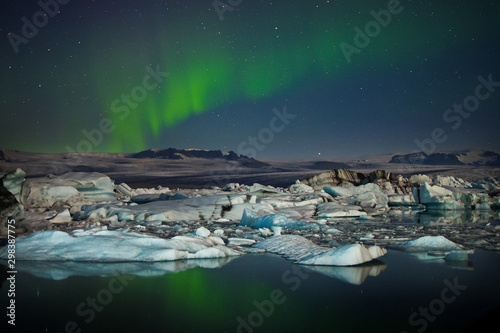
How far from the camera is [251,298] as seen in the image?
551cm

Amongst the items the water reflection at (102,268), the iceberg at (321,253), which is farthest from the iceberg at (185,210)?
the water reflection at (102,268)

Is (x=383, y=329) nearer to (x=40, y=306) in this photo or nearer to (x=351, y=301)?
(x=351, y=301)

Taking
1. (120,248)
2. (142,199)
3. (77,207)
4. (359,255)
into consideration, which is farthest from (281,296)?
(142,199)

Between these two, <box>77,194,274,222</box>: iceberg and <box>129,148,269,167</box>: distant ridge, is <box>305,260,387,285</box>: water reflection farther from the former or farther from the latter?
<box>129,148,269,167</box>: distant ridge

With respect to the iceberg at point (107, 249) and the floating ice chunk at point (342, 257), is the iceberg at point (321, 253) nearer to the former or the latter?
the floating ice chunk at point (342, 257)

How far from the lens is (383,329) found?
171 inches

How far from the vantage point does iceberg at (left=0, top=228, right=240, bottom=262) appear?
24.9ft

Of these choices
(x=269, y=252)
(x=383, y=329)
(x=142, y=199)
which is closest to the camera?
(x=383, y=329)

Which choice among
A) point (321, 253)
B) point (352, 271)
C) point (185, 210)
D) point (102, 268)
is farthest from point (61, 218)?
point (352, 271)

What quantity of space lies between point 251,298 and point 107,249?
3737mm

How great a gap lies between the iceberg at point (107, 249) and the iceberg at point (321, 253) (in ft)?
3.88

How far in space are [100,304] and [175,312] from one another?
1116 millimetres

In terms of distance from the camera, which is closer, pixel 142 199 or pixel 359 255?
pixel 359 255

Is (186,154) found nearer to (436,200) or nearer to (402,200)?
(402,200)
